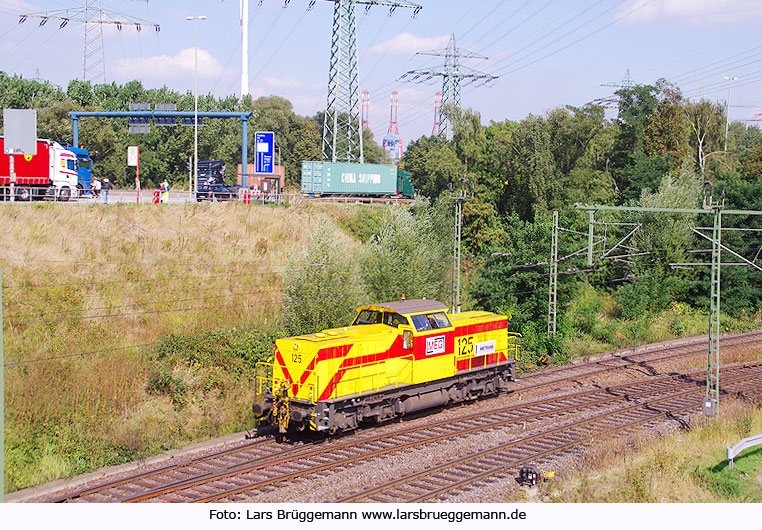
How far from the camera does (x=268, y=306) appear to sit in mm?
29219

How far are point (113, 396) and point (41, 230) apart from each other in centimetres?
1264

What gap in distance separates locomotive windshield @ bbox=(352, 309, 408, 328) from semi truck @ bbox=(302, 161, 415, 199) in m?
31.1

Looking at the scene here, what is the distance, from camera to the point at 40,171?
37.0 meters

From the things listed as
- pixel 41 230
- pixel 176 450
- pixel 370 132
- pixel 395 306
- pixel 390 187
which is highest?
pixel 370 132

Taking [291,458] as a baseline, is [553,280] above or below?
above

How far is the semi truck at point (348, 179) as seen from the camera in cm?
4953

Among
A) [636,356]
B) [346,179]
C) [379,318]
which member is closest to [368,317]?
[379,318]

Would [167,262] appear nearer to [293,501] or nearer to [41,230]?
[41,230]

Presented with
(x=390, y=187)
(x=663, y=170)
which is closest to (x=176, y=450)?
(x=390, y=187)

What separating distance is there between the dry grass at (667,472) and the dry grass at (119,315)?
11.0 m

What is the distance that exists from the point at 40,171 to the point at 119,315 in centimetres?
1680

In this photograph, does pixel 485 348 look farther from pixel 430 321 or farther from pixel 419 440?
pixel 419 440

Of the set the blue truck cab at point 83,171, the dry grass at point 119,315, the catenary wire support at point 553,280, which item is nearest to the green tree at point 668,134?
the catenary wire support at point 553,280

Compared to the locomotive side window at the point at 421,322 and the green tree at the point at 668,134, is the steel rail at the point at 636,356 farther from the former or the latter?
the green tree at the point at 668,134
